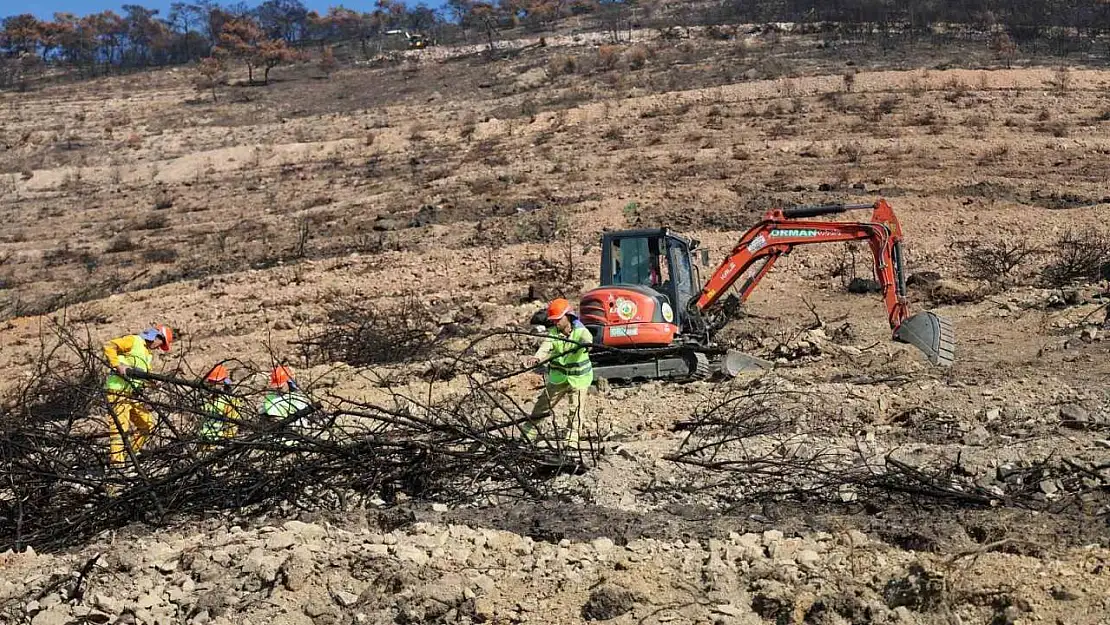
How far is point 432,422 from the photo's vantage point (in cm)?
690

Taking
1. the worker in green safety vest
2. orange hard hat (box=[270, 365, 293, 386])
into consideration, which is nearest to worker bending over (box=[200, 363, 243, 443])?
orange hard hat (box=[270, 365, 293, 386])

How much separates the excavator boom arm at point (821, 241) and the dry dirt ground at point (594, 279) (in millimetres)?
783

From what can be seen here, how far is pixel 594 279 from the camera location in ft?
54.7

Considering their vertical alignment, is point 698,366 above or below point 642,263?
Result: below

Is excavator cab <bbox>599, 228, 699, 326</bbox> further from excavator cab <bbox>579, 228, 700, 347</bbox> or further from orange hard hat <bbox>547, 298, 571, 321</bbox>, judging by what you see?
orange hard hat <bbox>547, 298, 571, 321</bbox>

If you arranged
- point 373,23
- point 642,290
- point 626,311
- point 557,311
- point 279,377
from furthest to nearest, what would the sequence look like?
point 373,23 < point 642,290 < point 626,311 < point 279,377 < point 557,311

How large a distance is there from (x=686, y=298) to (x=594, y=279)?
5268 mm

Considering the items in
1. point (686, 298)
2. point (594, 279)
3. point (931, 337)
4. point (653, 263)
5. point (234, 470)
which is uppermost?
point (653, 263)

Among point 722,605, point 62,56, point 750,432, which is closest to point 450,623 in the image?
point 722,605

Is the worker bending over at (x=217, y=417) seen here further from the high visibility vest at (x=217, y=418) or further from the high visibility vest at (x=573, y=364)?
the high visibility vest at (x=573, y=364)

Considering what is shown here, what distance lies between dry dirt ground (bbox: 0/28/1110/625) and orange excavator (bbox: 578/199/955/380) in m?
0.48

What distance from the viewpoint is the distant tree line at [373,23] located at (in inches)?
1393

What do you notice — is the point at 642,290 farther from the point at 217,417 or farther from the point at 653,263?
the point at 217,417

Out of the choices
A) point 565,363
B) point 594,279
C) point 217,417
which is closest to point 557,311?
point 565,363
